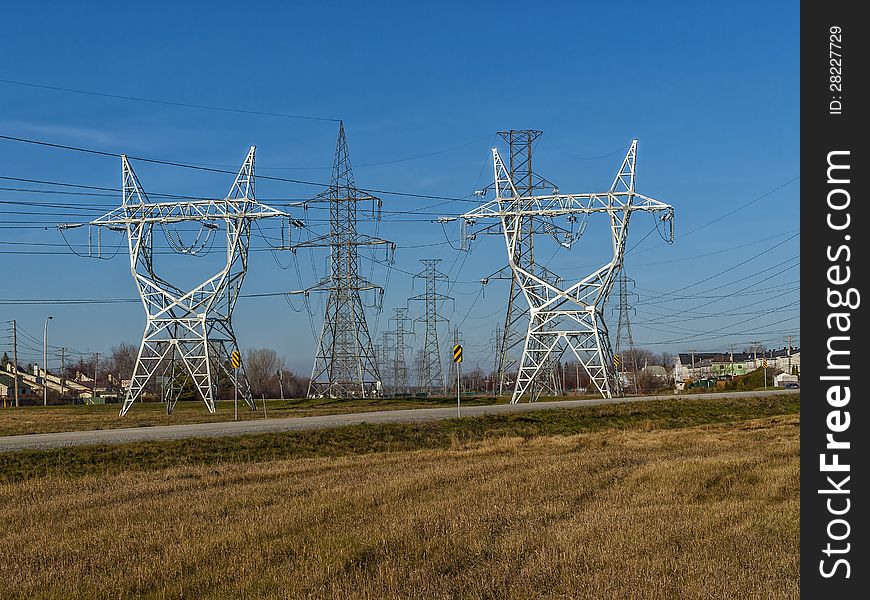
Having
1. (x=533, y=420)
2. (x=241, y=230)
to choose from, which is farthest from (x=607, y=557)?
(x=241, y=230)

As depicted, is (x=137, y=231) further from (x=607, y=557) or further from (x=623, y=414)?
(x=607, y=557)

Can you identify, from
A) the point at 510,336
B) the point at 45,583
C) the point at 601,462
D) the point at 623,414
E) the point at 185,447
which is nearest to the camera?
the point at 45,583

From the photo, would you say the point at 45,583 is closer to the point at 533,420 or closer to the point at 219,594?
the point at 219,594

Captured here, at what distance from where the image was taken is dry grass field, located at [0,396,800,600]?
387 inches

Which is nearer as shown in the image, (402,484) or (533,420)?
(402,484)

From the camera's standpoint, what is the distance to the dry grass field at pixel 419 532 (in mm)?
9828

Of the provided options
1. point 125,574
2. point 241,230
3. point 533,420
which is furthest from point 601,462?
point 241,230

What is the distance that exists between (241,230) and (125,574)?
4665 cm

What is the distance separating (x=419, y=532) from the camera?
12641 millimetres

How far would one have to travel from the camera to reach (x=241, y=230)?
184ft

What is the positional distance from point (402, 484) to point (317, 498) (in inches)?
78.3
